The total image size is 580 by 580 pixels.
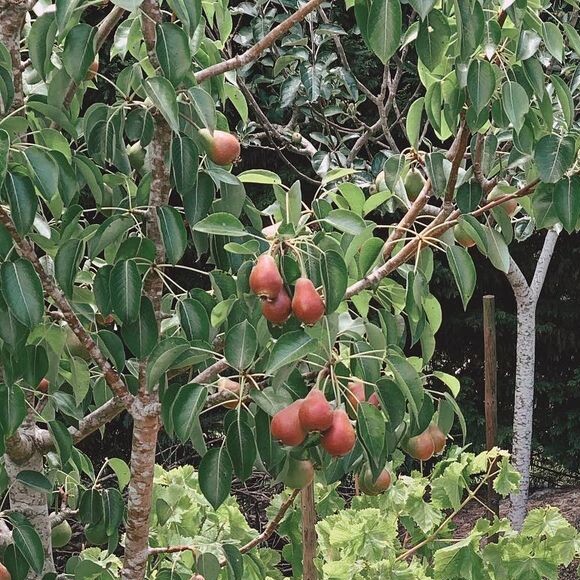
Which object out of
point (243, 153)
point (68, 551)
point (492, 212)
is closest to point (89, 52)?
point (492, 212)

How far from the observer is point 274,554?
8.18 ft

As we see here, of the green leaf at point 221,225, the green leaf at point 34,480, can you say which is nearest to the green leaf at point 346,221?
the green leaf at point 221,225

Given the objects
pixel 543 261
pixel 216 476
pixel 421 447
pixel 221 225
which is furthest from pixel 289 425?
pixel 543 261

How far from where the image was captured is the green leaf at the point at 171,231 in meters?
1.23

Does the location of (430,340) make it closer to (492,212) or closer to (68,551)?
(492,212)

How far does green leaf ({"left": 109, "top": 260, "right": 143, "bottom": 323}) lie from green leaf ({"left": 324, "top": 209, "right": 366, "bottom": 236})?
258 millimetres

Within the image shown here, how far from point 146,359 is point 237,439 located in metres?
0.23

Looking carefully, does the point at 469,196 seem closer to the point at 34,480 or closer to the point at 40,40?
the point at 40,40

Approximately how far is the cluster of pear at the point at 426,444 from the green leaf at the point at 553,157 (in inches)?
16.9

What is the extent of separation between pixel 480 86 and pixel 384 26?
0.18m

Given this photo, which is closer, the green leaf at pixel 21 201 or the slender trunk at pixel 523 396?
the green leaf at pixel 21 201

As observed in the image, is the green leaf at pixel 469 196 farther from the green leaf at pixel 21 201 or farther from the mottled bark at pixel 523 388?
the mottled bark at pixel 523 388

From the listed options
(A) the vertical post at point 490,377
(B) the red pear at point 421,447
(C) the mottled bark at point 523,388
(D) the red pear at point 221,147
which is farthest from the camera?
(C) the mottled bark at point 523,388

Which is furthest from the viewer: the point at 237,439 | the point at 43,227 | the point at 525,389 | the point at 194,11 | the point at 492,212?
the point at 525,389
